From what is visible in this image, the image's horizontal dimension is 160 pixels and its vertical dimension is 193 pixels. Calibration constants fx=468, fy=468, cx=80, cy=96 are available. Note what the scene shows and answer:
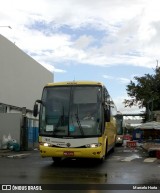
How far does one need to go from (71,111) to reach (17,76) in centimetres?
3041

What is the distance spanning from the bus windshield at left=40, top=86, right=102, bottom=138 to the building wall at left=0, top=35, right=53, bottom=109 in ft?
81.1

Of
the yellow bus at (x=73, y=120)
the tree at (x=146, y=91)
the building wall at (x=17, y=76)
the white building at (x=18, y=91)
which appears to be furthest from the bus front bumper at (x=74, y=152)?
the tree at (x=146, y=91)

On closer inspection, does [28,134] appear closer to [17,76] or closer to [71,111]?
[71,111]

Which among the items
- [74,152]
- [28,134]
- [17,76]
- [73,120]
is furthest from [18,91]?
[74,152]

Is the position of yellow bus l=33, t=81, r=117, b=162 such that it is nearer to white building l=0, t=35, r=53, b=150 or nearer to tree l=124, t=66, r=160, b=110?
white building l=0, t=35, r=53, b=150

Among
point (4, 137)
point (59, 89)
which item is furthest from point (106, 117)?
point (4, 137)

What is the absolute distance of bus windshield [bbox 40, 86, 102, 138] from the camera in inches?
747

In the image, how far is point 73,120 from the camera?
62.5ft

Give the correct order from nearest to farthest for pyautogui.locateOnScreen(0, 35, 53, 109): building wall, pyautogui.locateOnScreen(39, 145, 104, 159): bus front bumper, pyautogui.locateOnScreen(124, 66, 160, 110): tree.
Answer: pyautogui.locateOnScreen(39, 145, 104, 159): bus front bumper < pyautogui.locateOnScreen(0, 35, 53, 109): building wall < pyautogui.locateOnScreen(124, 66, 160, 110): tree

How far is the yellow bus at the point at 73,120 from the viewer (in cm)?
1877

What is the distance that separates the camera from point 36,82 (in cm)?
5825

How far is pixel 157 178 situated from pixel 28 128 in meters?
19.4

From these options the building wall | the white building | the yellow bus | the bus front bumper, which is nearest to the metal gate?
the white building

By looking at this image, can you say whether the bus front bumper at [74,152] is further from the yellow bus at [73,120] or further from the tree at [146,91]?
the tree at [146,91]
